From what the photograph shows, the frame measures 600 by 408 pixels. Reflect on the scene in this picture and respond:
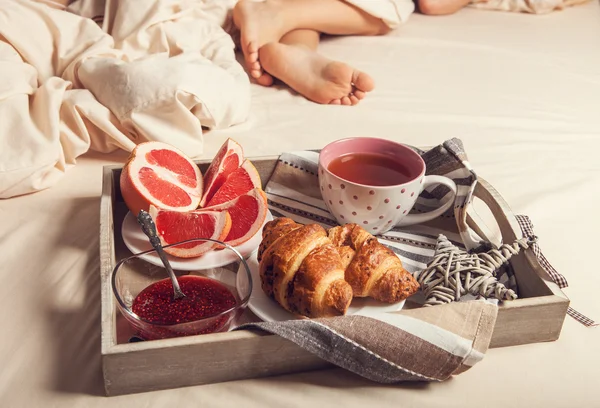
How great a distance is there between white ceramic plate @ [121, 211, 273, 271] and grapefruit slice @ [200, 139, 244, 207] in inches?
3.4

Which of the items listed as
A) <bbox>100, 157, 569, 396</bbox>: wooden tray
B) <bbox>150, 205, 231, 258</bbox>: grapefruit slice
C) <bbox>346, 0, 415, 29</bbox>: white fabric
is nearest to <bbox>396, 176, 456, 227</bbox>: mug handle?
<bbox>100, 157, 569, 396</bbox>: wooden tray

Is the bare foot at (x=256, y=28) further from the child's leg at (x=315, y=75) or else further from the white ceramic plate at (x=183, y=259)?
the white ceramic plate at (x=183, y=259)

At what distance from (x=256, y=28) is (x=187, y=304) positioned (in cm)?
92

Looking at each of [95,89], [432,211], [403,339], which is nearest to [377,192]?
[432,211]

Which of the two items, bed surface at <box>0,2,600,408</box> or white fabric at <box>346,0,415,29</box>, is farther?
white fabric at <box>346,0,415,29</box>

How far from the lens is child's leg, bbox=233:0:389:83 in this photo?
4.96 feet

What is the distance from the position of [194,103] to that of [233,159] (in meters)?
0.28

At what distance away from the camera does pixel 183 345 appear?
0.67 metres

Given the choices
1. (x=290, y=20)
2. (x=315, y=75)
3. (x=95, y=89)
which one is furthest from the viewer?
(x=290, y=20)

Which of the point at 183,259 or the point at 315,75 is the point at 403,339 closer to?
the point at 183,259

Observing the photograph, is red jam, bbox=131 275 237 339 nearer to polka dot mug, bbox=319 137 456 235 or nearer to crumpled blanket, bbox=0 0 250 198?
polka dot mug, bbox=319 137 456 235

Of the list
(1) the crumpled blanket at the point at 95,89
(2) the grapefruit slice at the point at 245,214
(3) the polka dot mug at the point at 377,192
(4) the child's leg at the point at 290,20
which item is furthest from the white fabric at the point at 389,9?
(2) the grapefruit slice at the point at 245,214

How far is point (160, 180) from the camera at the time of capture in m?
0.93

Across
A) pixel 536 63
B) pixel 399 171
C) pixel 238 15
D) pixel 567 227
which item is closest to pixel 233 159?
pixel 399 171
